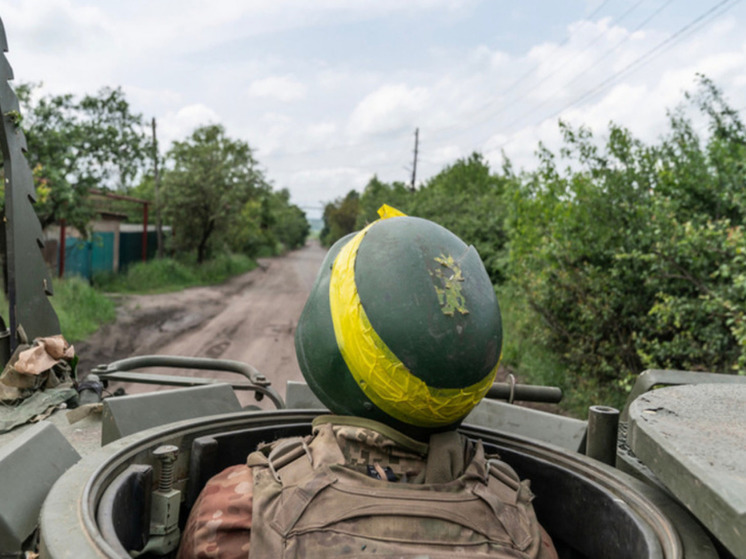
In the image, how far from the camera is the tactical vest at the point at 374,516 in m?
1.38

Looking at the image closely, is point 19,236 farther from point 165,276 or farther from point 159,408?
point 165,276

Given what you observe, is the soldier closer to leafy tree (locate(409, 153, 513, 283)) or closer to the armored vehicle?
the armored vehicle

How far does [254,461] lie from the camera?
1.62 meters

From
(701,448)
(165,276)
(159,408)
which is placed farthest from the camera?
(165,276)

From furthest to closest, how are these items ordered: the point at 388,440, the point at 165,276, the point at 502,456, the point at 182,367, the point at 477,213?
the point at 165,276
the point at 477,213
the point at 182,367
the point at 502,456
the point at 388,440

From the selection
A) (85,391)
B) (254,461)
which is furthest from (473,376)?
(85,391)

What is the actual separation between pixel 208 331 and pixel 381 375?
11083mm

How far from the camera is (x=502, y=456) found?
6.83ft

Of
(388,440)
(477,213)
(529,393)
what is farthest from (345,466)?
(477,213)

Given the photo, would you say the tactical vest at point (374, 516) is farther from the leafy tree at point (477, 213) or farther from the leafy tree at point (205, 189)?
the leafy tree at point (205, 189)

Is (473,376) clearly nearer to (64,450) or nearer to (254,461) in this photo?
(254,461)

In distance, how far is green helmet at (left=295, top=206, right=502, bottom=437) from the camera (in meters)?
1.45

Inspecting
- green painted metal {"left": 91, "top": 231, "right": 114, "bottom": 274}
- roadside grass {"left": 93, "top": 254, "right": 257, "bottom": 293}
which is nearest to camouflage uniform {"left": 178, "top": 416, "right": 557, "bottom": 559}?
roadside grass {"left": 93, "top": 254, "right": 257, "bottom": 293}

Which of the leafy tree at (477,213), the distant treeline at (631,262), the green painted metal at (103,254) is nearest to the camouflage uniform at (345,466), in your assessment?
the distant treeline at (631,262)
